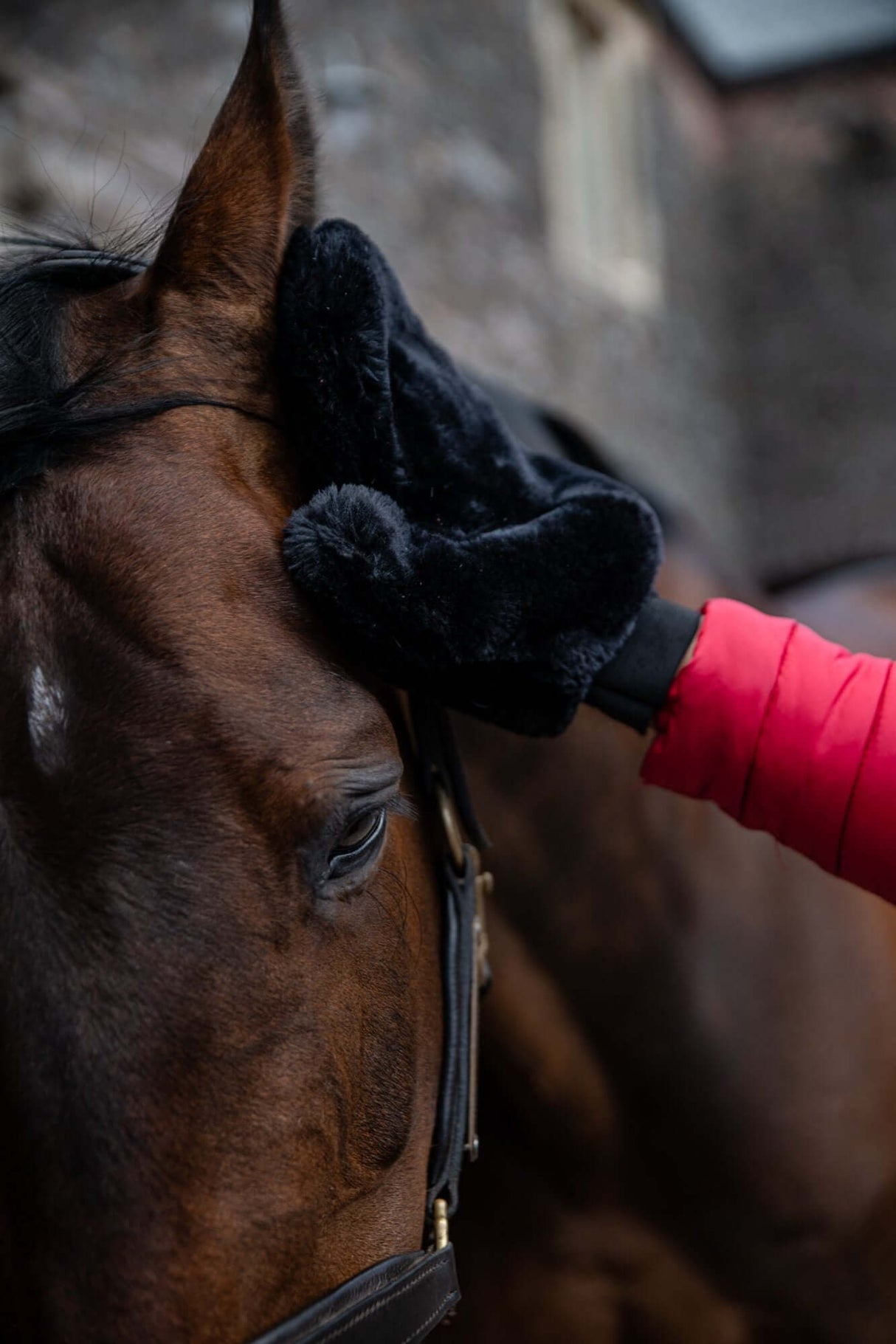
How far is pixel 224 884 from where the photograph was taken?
824mm

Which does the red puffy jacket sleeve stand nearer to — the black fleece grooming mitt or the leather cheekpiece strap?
the black fleece grooming mitt

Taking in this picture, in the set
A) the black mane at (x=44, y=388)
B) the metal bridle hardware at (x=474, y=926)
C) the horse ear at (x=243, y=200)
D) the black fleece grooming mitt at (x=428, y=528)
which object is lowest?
the metal bridle hardware at (x=474, y=926)

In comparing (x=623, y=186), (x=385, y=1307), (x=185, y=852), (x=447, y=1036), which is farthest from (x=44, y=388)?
(x=623, y=186)

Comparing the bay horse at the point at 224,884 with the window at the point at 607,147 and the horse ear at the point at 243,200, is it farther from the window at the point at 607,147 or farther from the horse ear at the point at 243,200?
the window at the point at 607,147

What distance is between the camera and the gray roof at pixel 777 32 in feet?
31.4

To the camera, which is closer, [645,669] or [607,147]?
[645,669]

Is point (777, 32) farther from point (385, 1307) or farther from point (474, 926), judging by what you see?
point (385, 1307)

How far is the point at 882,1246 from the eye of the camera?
1.50m

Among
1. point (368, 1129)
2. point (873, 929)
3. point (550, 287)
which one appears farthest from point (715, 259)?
point (368, 1129)

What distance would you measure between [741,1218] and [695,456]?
28.2ft

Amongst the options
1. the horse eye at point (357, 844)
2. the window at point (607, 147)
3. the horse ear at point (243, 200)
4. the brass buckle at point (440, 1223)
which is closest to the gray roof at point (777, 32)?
the window at point (607, 147)

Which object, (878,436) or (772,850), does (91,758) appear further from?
(878,436)

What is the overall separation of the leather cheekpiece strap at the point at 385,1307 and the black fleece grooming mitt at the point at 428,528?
48 centimetres

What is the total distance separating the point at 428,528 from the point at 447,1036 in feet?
1.62
